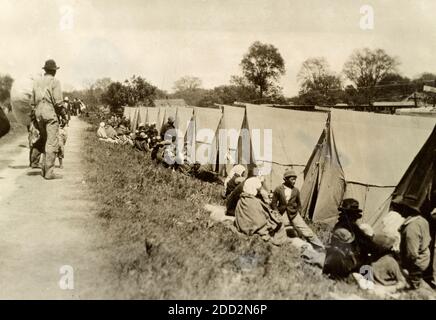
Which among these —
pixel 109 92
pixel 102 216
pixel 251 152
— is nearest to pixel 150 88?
pixel 109 92

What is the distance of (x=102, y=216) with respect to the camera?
6.66 m

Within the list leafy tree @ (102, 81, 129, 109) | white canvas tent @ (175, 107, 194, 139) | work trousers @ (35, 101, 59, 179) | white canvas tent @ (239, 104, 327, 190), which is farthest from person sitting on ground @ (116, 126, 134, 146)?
leafy tree @ (102, 81, 129, 109)

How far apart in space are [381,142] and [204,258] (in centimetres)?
508

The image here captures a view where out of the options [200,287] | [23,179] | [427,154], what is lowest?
[200,287]

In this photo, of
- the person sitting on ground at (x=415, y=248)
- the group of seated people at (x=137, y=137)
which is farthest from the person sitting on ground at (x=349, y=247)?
the group of seated people at (x=137, y=137)

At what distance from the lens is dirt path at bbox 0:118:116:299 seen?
448 centimetres

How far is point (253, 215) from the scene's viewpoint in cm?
744

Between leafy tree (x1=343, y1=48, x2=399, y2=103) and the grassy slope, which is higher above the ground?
leafy tree (x1=343, y1=48, x2=399, y2=103)

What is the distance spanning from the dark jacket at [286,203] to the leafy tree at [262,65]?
23.9 metres

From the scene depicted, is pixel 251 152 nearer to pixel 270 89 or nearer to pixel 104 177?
pixel 104 177

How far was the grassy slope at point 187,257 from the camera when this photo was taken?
15.5ft

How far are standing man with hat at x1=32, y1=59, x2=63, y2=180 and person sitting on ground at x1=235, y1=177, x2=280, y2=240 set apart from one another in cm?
336

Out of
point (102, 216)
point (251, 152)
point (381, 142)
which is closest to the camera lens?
point (102, 216)

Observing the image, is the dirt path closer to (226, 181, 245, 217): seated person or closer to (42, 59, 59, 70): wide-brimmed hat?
(42, 59, 59, 70): wide-brimmed hat
